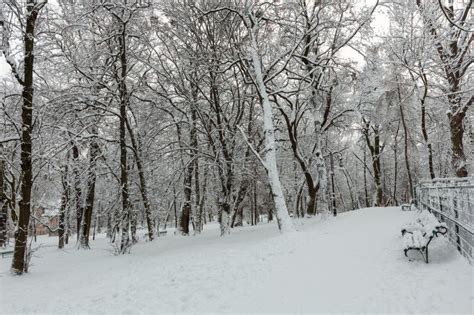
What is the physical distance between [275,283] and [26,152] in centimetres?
760

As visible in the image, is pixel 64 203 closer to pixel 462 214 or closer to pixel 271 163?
A: pixel 271 163

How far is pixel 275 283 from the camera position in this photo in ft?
21.9

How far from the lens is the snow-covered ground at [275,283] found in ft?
17.5

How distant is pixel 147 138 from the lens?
17.2 m

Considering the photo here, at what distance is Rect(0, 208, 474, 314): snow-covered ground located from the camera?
5.35m

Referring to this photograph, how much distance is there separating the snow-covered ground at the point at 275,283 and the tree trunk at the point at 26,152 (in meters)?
0.58

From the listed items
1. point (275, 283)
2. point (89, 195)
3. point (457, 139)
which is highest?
point (457, 139)

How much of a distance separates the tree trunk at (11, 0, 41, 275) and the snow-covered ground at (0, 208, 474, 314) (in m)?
0.58

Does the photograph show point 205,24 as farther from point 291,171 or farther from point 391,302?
point 291,171

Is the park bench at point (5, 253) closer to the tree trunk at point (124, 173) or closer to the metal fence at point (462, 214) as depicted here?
the tree trunk at point (124, 173)

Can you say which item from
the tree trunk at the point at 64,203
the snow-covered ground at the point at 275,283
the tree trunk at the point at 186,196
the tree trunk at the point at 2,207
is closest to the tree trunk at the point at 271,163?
the snow-covered ground at the point at 275,283

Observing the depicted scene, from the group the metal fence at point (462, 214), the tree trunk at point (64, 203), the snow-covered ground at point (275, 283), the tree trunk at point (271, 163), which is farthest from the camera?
the tree trunk at point (64, 203)

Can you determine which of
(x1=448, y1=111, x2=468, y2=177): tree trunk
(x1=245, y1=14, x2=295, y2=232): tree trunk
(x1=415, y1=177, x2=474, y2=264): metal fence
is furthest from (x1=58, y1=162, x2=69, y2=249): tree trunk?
(x1=448, y1=111, x2=468, y2=177): tree trunk

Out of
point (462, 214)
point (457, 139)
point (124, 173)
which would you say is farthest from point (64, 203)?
point (457, 139)
